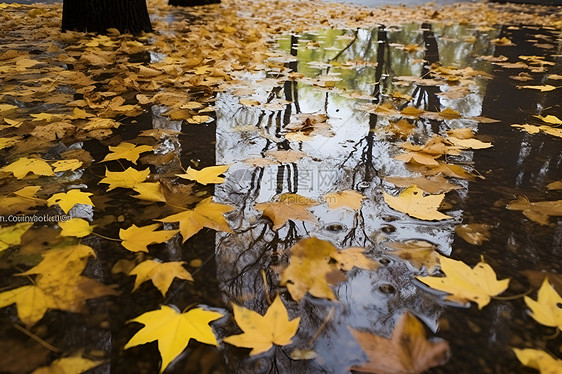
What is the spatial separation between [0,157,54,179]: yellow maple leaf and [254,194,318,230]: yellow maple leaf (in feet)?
2.78

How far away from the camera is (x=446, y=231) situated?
1.21 m

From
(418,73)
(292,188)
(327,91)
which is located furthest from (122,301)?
(418,73)

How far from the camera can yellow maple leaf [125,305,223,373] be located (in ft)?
2.68

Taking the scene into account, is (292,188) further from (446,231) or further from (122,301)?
(122,301)

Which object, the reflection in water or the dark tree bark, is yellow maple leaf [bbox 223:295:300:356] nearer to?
the reflection in water

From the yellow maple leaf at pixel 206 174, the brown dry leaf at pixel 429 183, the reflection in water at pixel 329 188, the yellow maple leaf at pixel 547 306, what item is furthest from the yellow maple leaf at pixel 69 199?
the yellow maple leaf at pixel 547 306

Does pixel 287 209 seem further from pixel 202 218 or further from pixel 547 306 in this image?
pixel 547 306

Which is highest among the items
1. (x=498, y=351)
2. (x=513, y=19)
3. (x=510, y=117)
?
(x=513, y=19)

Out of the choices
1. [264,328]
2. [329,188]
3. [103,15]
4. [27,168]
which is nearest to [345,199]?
[329,188]

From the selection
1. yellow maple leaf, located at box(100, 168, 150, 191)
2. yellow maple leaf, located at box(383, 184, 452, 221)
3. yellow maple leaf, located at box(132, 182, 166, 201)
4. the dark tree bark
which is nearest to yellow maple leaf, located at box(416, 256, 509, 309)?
yellow maple leaf, located at box(383, 184, 452, 221)

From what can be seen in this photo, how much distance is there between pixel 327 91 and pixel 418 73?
1070mm

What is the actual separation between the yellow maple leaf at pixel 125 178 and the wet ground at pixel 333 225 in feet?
0.13

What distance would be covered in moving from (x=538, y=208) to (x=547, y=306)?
0.52 metres

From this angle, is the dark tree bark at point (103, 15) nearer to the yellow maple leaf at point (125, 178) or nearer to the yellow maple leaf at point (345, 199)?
the yellow maple leaf at point (125, 178)
